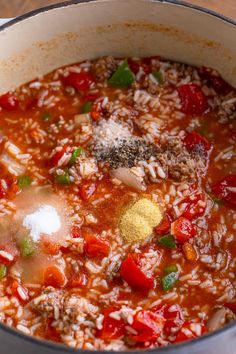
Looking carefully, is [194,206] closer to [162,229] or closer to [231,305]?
[162,229]

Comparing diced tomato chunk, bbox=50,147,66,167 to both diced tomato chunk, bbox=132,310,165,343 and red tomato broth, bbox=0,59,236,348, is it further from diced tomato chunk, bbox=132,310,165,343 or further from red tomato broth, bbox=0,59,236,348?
diced tomato chunk, bbox=132,310,165,343

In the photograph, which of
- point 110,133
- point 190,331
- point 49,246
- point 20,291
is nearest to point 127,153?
point 110,133

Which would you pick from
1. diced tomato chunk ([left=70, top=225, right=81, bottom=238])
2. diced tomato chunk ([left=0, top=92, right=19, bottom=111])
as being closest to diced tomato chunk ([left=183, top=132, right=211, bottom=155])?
diced tomato chunk ([left=70, top=225, right=81, bottom=238])

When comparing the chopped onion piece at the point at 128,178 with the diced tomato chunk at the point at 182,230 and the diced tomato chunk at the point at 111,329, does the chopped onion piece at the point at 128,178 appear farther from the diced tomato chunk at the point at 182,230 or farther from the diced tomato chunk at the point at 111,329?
the diced tomato chunk at the point at 111,329

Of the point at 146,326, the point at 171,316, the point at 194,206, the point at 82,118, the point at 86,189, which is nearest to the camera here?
the point at 146,326

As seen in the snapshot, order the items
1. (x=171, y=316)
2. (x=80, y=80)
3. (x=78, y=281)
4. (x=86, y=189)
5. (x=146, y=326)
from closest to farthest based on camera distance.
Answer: (x=146, y=326) < (x=171, y=316) < (x=78, y=281) < (x=86, y=189) < (x=80, y=80)
